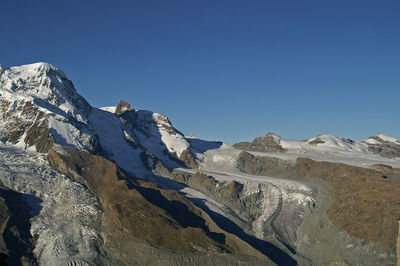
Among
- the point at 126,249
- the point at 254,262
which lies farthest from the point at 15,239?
the point at 254,262

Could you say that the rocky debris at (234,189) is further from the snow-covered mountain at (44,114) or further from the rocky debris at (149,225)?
the snow-covered mountain at (44,114)

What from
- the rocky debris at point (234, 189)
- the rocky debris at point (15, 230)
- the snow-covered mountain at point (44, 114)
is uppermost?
the snow-covered mountain at point (44, 114)

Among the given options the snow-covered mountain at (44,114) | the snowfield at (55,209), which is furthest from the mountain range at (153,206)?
the snow-covered mountain at (44,114)

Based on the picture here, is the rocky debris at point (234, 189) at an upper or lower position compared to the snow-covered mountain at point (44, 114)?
lower

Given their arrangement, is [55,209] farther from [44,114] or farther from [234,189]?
[234,189]

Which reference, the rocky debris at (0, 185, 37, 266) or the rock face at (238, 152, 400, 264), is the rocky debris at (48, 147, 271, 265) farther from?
the rock face at (238, 152, 400, 264)

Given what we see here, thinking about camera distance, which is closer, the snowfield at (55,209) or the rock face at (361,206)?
the snowfield at (55,209)
